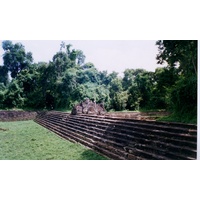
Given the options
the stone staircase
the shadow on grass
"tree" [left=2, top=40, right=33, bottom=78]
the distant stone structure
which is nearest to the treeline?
"tree" [left=2, top=40, right=33, bottom=78]

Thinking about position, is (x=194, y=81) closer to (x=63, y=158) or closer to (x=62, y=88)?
(x=63, y=158)

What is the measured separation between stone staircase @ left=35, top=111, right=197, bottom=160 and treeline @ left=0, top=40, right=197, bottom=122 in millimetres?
1344

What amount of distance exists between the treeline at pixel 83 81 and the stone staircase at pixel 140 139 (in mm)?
1344

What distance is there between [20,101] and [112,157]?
23.2ft

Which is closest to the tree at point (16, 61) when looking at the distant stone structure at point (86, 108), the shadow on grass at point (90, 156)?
the distant stone structure at point (86, 108)

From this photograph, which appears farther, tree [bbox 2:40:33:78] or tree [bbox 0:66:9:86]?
tree [bbox 0:66:9:86]

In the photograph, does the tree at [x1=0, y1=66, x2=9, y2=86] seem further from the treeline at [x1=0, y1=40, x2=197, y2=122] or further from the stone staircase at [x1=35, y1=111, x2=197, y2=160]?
the stone staircase at [x1=35, y1=111, x2=197, y2=160]

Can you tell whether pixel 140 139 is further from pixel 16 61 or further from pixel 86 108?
pixel 86 108

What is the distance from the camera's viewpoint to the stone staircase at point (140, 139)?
3957mm

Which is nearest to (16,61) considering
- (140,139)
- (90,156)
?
(90,156)

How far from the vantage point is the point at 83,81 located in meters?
10.9

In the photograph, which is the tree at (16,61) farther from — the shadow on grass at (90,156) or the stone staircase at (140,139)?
the shadow on grass at (90,156)

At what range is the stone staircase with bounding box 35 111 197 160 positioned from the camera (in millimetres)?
3957
